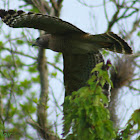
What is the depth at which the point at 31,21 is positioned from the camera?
418 centimetres

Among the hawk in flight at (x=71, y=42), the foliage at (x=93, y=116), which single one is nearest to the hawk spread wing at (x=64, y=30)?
the hawk in flight at (x=71, y=42)

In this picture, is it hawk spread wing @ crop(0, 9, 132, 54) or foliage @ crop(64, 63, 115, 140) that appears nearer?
foliage @ crop(64, 63, 115, 140)

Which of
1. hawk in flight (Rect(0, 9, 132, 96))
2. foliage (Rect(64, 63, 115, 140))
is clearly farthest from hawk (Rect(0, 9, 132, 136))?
foliage (Rect(64, 63, 115, 140))

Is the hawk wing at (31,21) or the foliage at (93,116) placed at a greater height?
the hawk wing at (31,21)

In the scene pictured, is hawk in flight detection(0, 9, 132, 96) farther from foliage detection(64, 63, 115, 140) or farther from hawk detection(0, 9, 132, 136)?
foliage detection(64, 63, 115, 140)

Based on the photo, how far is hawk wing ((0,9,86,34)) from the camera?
399 centimetres

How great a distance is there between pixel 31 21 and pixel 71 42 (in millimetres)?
1234

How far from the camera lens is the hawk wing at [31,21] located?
13.1ft

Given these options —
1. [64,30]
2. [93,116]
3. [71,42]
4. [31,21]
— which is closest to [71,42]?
[71,42]

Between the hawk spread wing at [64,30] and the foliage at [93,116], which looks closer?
the foliage at [93,116]

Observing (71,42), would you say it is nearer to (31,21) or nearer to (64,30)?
(64,30)

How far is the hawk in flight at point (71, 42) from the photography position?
4.09 m

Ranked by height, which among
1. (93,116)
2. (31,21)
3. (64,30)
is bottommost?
(93,116)

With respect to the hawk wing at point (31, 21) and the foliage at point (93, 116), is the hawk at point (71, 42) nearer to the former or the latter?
the hawk wing at point (31, 21)
